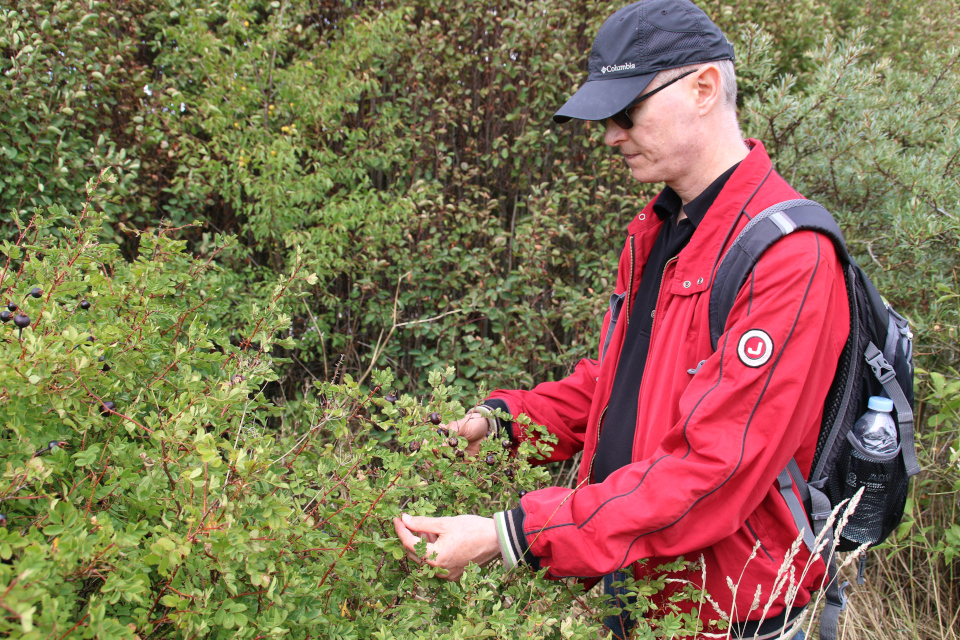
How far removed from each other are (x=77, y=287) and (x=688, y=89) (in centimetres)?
159

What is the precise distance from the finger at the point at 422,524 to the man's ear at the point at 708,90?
1.23 metres

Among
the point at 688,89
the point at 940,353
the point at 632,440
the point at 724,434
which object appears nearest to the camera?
the point at 724,434

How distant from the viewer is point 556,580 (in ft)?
5.18

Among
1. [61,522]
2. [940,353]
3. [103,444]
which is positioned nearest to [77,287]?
[103,444]

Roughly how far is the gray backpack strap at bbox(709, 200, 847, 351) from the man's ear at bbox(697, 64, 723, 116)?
335 millimetres

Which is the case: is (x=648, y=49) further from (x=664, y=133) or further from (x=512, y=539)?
(x=512, y=539)

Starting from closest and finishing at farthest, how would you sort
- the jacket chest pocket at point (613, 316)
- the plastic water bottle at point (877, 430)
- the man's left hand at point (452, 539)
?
the man's left hand at point (452, 539) < the plastic water bottle at point (877, 430) < the jacket chest pocket at point (613, 316)

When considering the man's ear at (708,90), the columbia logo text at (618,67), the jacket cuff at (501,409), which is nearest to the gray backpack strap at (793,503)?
the jacket cuff at (501,409)

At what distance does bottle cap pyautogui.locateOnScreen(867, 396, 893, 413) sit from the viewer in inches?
60.0

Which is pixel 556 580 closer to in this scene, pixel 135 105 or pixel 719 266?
pixel 719 266

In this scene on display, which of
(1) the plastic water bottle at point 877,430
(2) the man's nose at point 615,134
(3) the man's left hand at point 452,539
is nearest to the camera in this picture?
(3) the man's left hand at point 452,539

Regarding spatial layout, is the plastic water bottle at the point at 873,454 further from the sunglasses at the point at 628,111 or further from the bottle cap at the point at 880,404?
the sunglasses at the point at 628,111

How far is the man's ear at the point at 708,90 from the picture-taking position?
163cm

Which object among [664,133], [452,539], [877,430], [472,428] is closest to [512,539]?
[452,539]
